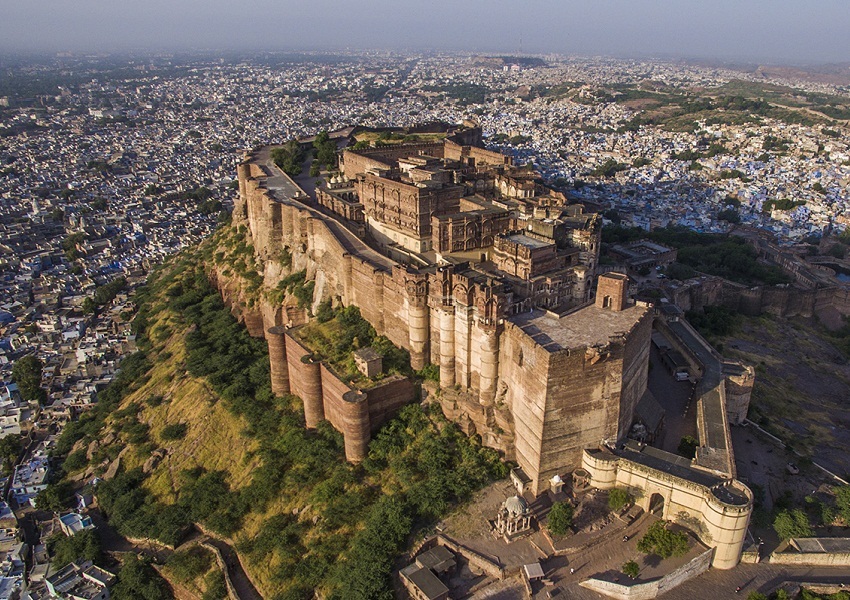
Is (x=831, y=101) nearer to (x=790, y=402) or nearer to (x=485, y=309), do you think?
(x=790, y=402)

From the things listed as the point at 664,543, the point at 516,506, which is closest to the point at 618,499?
the point at 664,543

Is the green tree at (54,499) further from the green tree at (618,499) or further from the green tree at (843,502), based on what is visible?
the green tree at (843,502)

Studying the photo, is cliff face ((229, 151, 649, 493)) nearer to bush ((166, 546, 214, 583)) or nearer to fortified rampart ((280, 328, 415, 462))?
fortified rampart ((280, 328, 415, 462))

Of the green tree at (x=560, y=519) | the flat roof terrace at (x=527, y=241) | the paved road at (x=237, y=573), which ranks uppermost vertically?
the flat roof terrace at (x=527, y=241)

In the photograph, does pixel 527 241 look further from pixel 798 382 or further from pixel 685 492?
pixel 798 382

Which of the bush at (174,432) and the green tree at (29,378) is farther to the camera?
the green tree at (29,378)

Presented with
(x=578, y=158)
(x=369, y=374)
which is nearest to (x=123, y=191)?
(x=578, y=158)

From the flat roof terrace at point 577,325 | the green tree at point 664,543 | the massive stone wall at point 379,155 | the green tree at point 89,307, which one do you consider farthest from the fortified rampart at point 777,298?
the green tree at point 89,307

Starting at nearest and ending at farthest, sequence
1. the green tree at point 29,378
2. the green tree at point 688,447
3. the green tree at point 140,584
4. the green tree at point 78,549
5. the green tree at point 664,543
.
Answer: the green tree at point 664,543, the green tree at point 688,447, the green tree at point 140,584, the green tree at point 78,549, the green tree at point 29,378
